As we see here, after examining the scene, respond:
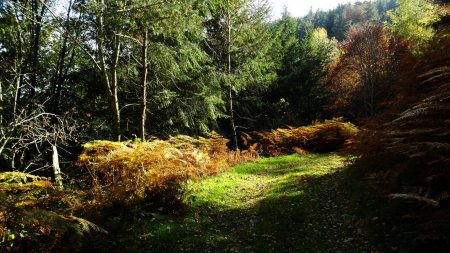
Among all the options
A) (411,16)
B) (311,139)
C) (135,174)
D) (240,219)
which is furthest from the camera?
(411,16)

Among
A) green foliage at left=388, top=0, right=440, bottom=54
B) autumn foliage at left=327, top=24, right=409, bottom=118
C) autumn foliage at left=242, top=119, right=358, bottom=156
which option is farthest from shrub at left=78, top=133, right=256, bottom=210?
green foliage at left=388, top=0, right=440, bottom=54

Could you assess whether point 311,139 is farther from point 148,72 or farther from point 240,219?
point 240,219

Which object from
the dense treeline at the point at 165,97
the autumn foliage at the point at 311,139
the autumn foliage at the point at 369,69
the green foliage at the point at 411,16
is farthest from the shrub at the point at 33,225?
the green foliage at the point at 411,16

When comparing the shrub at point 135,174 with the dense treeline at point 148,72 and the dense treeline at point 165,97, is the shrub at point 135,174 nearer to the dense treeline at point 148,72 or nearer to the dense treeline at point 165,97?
the dense treeline at point 165,97

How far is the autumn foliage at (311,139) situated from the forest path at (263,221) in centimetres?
591

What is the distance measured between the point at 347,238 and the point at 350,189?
2249 mm

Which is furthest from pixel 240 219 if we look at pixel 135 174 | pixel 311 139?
pixel 311 139

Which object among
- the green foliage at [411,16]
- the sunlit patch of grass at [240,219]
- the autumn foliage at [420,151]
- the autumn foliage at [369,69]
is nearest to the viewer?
the autumn foliage at [420,151]

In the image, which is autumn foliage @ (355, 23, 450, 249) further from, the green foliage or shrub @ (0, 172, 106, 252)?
the green foliage

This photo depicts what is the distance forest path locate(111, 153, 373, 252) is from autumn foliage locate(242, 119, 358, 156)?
5.91 metres

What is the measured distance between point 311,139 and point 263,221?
10089 millimetres

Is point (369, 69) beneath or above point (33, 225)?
above

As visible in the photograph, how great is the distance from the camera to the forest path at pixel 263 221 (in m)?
6.07

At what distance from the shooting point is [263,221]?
723 cm
